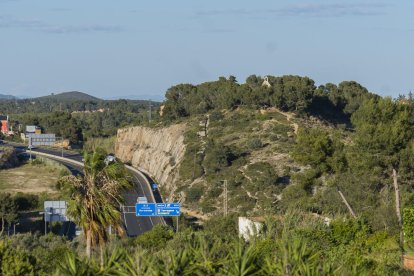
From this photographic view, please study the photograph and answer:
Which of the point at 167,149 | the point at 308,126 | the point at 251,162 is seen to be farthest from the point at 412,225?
the point at 167,149

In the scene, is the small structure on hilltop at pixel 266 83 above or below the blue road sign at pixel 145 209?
above

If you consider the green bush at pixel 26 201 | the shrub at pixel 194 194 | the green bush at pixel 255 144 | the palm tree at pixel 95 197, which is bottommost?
the green bush at pixel 26 201

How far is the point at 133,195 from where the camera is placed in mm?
92500

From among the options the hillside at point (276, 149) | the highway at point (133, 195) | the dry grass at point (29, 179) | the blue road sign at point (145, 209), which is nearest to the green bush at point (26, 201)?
the dry grass at point (29, 179)

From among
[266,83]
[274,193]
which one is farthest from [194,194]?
[266,83]

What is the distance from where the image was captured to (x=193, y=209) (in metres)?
81.1

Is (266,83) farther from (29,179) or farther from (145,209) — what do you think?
(145,209)

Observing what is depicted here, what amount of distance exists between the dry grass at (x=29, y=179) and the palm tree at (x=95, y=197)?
6295 centimetres

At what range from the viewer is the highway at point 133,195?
7394 cm

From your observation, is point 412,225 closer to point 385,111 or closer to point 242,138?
point 385,111

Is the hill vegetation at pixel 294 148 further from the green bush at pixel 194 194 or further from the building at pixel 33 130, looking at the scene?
the building at pixel 33 130

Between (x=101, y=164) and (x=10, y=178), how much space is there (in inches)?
3035

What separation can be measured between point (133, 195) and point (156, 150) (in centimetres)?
2175

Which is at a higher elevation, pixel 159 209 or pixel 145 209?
pixel 159 209
